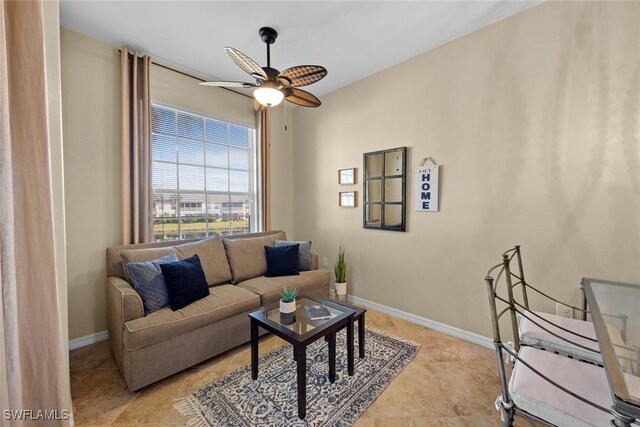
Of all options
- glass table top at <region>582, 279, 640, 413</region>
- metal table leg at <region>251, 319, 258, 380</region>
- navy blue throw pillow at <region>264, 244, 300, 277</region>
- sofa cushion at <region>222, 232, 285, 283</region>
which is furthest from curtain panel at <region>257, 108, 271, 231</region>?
glass table top at <region>582, 279, 640, 413</region>

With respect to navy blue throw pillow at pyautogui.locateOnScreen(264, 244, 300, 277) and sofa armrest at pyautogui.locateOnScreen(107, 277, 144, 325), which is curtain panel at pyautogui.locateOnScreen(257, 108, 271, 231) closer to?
navy blue throw pillow at pyautogui.locateOnScreen(264, 244, 300, 277)

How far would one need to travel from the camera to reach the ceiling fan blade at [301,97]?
229 cm

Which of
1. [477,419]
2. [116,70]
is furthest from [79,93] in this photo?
[477,419]

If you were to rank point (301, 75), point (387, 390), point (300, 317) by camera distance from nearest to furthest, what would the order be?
point (387, 390) < point (300, 317) < point (301, 75)

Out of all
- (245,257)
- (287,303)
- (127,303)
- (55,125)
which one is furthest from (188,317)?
A: (55,125)

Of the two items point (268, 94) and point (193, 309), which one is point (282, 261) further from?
point (268, 94)

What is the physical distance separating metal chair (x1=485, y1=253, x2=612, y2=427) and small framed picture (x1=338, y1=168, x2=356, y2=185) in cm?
232

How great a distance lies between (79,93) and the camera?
2.37 m

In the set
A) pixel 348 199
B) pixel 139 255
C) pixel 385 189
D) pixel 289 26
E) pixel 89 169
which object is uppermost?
pixel 289 26

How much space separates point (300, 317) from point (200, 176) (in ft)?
7.46

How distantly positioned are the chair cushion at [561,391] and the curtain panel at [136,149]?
3115 mm

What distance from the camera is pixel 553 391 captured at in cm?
105

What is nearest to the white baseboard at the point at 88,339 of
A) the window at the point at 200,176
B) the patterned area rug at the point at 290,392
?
the window at the point at 200,176

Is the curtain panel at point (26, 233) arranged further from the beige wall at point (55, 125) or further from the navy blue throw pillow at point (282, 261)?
the navy blue throw pillow at point (282, 261)
